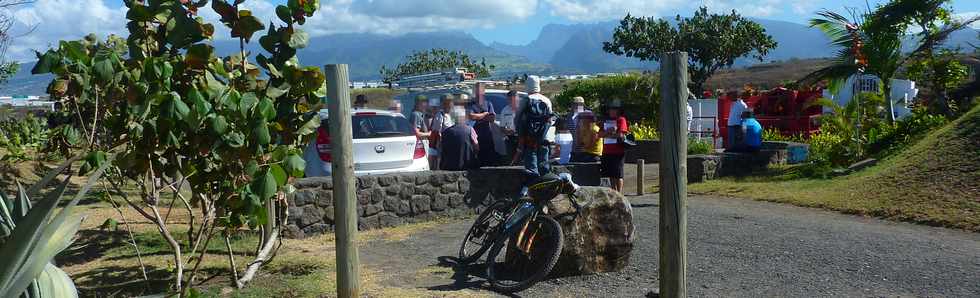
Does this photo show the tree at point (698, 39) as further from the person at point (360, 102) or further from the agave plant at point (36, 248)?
the agave plant at point (36, 248)

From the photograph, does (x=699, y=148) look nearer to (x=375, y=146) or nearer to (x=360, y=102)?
(x=360, y=102)

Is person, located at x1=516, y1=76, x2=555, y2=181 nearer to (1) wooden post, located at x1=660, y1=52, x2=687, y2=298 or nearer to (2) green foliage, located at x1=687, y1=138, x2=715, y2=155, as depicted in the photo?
(1) wooden post, located at x1=660, y1=52, x2=687, y2=298

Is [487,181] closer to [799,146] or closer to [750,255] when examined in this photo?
[750,255]

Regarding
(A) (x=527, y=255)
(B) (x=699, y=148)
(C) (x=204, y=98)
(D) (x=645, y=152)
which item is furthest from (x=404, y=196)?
(D) (x=645, y=152)

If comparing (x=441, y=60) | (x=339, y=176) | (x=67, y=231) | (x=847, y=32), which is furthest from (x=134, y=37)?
(x=441, y=60)

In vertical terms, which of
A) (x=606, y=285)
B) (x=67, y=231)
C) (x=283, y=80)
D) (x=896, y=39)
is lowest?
(x=606, y=285)

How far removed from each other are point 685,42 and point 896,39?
24076 mm

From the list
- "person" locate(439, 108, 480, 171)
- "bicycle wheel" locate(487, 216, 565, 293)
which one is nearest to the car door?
"person" locate(439, 108, 480, 171)

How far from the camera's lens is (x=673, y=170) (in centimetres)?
416

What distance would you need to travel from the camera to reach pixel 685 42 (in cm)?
3700

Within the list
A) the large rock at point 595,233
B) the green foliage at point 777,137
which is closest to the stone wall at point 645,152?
the green foliage at point 777,137

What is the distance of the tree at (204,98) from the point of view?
15.6ft

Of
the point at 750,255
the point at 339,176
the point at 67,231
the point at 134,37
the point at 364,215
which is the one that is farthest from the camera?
the point at 364,215

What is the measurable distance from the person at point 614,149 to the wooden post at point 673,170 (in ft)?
19.4
